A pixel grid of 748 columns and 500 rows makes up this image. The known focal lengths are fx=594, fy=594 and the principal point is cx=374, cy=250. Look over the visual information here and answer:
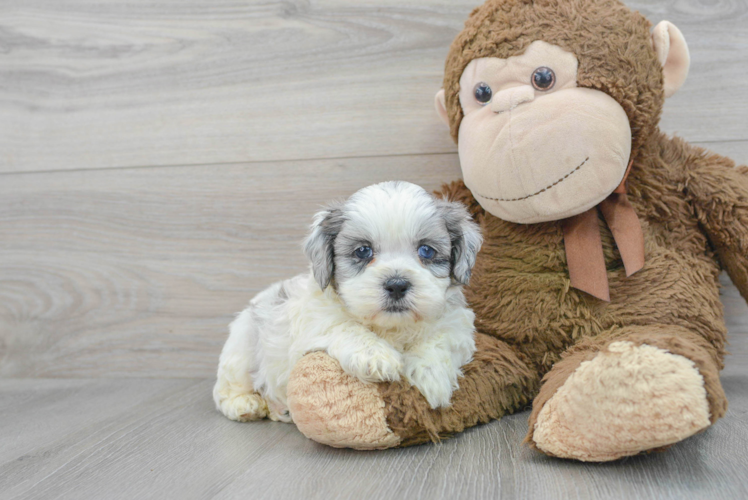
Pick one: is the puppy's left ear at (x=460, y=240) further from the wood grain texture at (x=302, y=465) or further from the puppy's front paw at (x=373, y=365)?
the wood grain texture at (x=302, y=465)

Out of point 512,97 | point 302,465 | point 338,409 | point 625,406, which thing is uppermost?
point 512,97

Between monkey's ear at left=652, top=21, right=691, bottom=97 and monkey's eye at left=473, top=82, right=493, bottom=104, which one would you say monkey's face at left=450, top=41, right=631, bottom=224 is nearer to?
monkey's eye at left=473, top=82, right=493, bottom=104

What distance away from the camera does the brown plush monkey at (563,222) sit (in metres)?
1.29

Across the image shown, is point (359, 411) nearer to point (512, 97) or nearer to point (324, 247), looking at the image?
point (324, 247)

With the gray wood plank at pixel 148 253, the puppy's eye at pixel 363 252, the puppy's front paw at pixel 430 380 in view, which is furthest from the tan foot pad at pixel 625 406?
the gray wood plank at pixel 148 253

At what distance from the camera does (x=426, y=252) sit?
1368mm

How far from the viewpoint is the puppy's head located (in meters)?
1.27

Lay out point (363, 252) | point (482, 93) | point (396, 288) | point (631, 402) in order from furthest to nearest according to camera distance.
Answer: point (482, 93), point (363, 252), point (396, 288), point (631, 402)

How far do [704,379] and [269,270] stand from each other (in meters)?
1.41

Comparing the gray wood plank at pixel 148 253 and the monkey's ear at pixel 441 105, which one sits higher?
the monkey's ear at pixel 441 105

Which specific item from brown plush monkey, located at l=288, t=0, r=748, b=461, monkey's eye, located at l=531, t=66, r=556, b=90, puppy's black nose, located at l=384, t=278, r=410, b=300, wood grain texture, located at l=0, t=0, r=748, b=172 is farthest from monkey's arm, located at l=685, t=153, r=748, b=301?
puppy's black nose, located at l=384, t=278, r=410, b=300

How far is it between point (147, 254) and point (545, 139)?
4.86 feet

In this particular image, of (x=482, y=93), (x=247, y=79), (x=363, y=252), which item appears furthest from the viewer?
(x=247, y=79)

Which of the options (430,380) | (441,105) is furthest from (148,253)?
(430,380)
